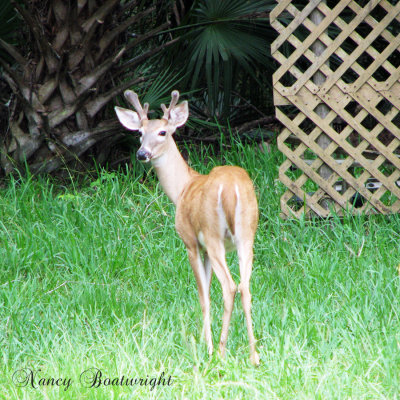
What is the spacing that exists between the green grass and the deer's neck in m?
0.64

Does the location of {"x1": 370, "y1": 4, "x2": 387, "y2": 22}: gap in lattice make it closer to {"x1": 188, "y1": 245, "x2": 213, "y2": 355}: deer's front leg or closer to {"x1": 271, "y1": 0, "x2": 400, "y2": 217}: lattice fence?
{"x1": 271, "y1": 0, "x2": 400, "y2": 217}: lattice fence

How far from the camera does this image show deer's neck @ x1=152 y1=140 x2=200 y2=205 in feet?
11.8

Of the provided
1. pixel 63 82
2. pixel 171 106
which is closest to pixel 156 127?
pixel 171 106

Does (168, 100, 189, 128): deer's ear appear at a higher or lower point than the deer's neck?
higher

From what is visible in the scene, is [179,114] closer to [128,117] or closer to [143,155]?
[128,117]

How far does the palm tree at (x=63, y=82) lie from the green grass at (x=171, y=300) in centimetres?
35

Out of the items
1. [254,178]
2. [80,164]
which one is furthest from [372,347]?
[80,164]

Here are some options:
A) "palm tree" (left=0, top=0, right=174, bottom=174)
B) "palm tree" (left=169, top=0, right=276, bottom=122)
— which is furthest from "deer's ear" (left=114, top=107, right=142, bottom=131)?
"palm tree" (left=169, top=0, right=276, bottom=122)

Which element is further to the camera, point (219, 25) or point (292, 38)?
point (219, 25)

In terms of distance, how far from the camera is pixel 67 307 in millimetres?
3713

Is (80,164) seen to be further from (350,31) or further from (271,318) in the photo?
(271,318)

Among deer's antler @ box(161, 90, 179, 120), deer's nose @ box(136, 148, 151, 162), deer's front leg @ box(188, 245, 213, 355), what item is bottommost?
deer's front leg @ box(188, 245, 213, 355)

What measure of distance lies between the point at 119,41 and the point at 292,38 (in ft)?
7.13

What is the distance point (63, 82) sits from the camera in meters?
5.89
